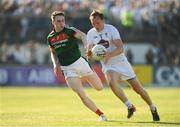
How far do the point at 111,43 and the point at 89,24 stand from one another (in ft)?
60.8

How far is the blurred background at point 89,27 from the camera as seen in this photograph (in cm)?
3431

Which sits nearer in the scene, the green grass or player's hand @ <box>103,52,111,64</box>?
the green grass

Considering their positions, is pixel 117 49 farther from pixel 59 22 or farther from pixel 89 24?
pixel 89 24

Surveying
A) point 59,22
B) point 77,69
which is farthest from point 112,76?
point 59,22

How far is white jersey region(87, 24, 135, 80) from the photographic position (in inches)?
596

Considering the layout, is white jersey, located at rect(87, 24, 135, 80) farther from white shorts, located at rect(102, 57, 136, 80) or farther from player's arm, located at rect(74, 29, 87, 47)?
player's arm, located at rect(74, 29, 87, 47)

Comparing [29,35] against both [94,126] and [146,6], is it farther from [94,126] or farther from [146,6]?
[94,126]

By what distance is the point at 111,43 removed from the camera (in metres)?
15.3

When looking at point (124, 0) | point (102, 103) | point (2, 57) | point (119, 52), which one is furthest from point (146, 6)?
point (119, 52)

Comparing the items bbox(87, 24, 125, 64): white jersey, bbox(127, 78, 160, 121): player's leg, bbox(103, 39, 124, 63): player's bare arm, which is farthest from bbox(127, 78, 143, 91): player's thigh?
bbox(103, 39, 124, 63): player's bare arm

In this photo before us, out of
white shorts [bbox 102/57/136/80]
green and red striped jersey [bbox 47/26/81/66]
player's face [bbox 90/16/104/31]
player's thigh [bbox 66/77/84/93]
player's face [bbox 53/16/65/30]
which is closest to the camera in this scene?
player's face [bbox 53/16/65/30]

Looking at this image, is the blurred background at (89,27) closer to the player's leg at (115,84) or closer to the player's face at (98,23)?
the player's leg at (115,84)

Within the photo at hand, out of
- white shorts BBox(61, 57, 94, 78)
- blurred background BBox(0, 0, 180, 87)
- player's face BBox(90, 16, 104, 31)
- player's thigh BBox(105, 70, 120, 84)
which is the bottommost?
blurred background BBox(0, 0, 180, 87)

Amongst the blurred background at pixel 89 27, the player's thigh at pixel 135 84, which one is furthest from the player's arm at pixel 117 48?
the blurred background at pixel 89 27
